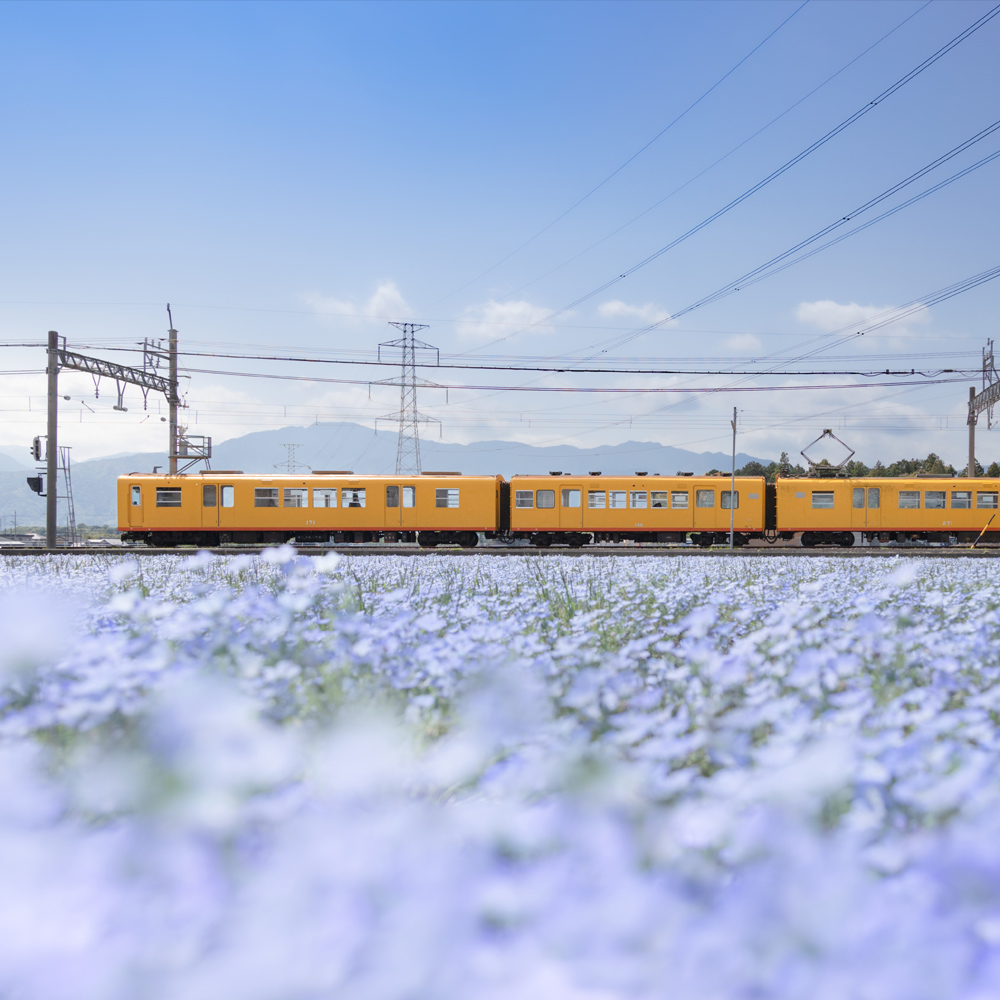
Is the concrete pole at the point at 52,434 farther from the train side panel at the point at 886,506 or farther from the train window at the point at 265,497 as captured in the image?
the train side panel at the point at 886,506

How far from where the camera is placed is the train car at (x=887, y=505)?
24.2 m

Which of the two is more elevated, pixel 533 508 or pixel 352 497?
pixel 352 497

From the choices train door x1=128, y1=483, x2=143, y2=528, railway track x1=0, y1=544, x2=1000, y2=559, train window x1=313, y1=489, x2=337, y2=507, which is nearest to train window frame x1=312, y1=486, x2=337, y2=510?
train window x1=313, y1=489, x2=337, y2=507

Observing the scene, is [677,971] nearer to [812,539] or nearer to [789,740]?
[789,740]

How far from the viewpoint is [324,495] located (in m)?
23.1

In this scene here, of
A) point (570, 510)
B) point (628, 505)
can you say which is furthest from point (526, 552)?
point (628, 505)

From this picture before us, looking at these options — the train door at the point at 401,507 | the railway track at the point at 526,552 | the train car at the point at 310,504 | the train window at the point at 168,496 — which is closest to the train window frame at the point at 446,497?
the train car at the point at 310,504

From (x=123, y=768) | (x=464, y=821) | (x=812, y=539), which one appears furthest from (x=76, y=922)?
(x=812, y=539)

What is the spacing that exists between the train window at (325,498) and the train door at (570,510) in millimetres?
7679

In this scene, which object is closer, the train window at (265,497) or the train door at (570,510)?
the train window at (265,497)

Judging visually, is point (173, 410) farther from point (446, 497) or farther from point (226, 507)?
point (446, 497)

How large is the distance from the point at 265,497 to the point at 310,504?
1.52 metres

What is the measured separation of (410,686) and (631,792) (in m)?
→ 1.30

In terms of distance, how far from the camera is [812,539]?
25172 mm
